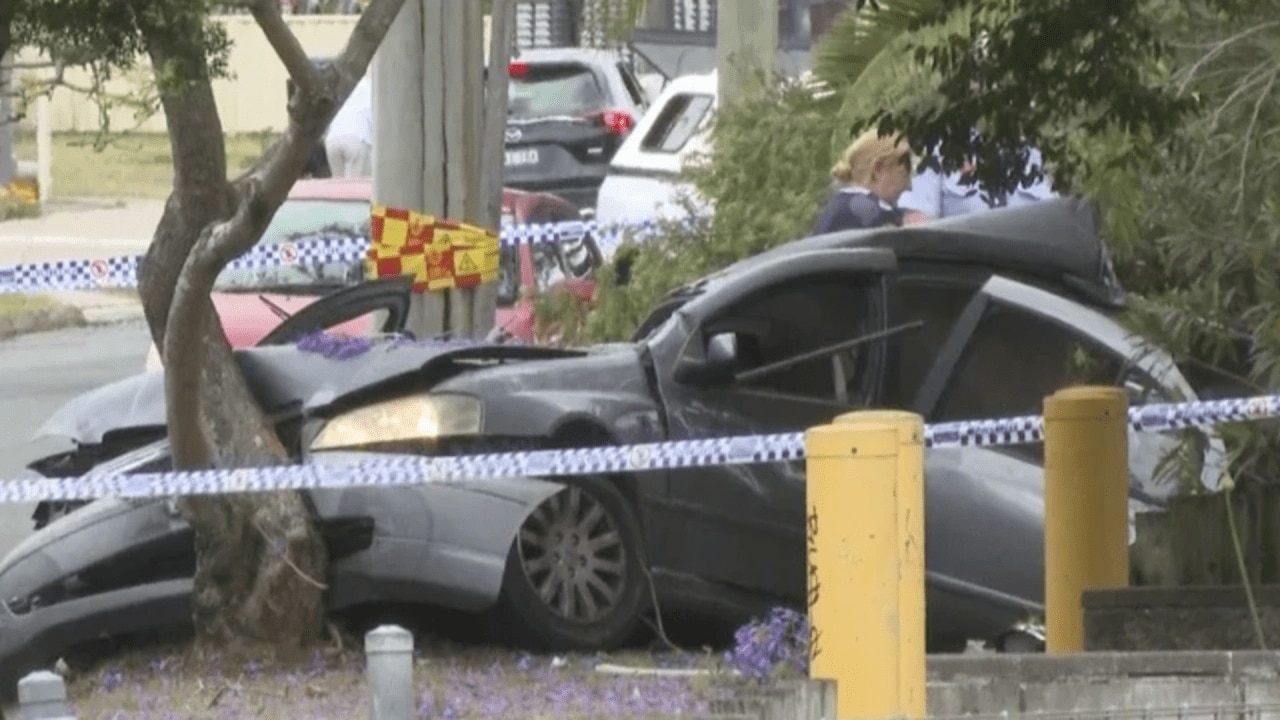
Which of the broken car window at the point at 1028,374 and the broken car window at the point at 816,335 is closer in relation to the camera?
the broken car window at the point at 1028,374

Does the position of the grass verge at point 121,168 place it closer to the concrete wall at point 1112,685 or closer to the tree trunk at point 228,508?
the tree trunk at point 228,508

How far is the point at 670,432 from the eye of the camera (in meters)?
9.42

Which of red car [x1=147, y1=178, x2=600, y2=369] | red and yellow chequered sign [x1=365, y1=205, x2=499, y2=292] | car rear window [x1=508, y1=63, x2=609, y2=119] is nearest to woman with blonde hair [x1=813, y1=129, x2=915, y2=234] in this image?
red and yellow chequered sign [x1=365, y1=205, x2=499, y2=292]

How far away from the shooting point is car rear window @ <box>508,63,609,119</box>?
2752 centimetres

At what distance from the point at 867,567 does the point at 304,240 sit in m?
9.67

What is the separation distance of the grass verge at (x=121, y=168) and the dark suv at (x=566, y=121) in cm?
543

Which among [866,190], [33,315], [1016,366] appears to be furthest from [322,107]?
[33,315]

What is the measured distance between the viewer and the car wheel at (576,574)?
8906 millimetres

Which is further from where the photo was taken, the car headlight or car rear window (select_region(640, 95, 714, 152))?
car rear window (select_region(640, 95, 714, 152))

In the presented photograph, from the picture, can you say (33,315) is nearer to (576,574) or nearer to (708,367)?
(708,367)

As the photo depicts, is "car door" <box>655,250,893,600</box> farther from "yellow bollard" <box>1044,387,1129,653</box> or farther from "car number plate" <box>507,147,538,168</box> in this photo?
"car number plate" <box>507,147,538,168</box>

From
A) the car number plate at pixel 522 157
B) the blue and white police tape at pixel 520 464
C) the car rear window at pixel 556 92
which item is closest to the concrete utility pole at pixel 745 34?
the blue and white police tape at pixel 520 464

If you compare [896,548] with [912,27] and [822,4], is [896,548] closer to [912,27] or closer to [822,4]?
[912,27]

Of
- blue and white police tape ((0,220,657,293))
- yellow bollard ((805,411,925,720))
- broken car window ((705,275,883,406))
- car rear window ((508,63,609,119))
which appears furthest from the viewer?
car rear window ((508,63,609,119))
